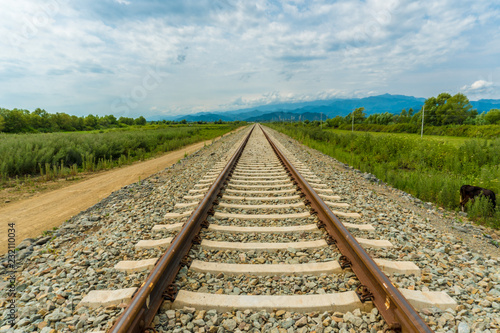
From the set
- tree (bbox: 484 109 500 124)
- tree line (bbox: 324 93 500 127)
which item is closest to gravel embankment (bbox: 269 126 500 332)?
tree line (bbox: 324 93 500 127)

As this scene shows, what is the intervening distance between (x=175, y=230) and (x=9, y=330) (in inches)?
73.6

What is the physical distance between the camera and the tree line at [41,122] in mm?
44062

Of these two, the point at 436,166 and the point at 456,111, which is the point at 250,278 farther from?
the point at 456,111

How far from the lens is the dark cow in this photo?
4.77m

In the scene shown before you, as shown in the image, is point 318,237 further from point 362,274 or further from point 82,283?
point 82,283

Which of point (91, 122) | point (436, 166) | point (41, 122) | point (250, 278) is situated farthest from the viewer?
point (91, 122)

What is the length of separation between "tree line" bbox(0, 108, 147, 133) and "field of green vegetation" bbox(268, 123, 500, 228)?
53.0 meters

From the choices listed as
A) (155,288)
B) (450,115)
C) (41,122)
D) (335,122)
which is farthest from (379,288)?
(335,122)

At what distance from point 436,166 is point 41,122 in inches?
2710

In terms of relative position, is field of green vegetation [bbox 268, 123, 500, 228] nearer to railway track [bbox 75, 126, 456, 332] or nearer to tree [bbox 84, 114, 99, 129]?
railway track [bbox 75, 126, 456, 332]

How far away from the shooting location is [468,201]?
493cm

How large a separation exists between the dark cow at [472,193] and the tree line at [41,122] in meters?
55.4

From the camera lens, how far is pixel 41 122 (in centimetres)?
5359

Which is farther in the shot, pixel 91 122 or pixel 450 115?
pixel 91 122
